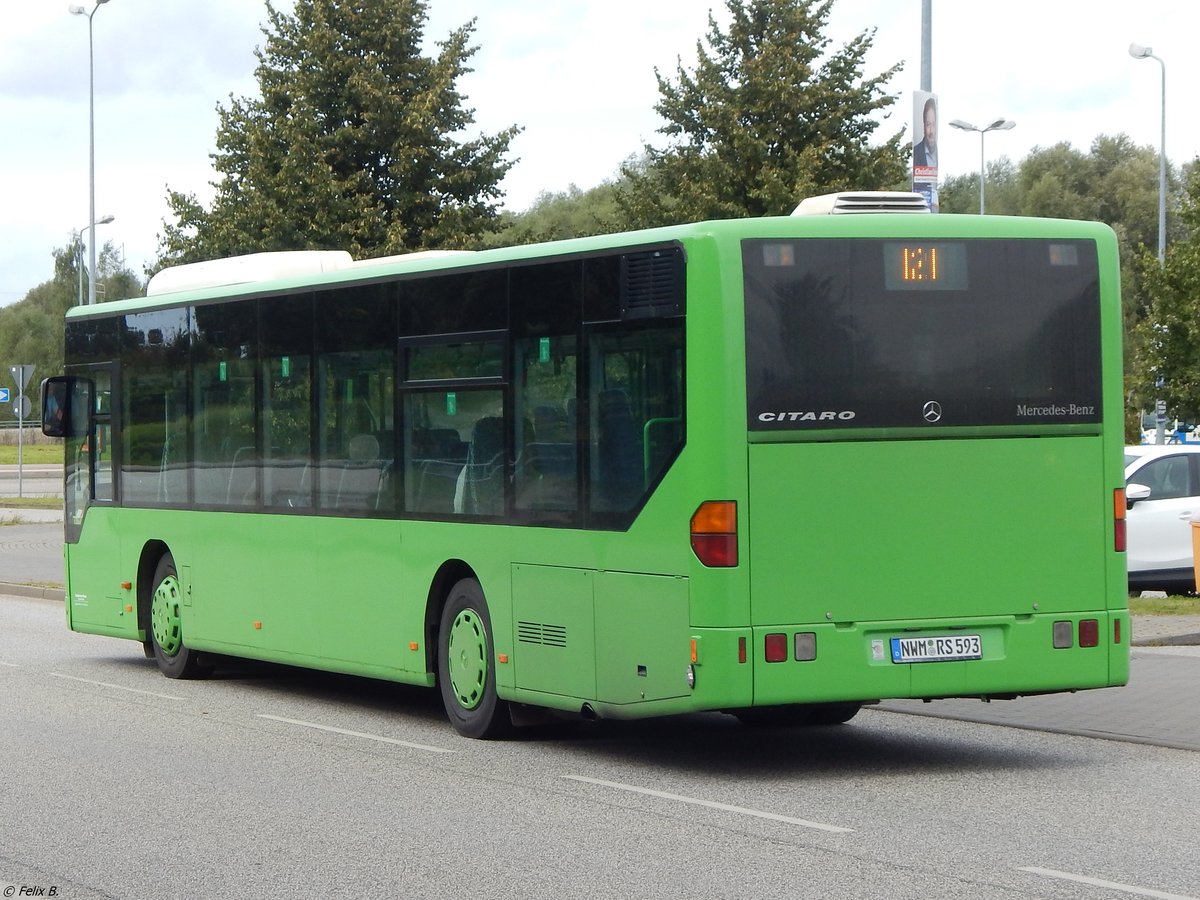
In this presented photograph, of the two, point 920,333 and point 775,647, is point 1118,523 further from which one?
point 775,647

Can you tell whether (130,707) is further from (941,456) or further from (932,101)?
(932,101)

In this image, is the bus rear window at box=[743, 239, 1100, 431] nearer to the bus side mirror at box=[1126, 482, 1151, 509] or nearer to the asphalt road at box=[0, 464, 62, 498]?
the bus side mirror at box=[1126, 482, 1151, 509]

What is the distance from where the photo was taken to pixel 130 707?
44.1 feet

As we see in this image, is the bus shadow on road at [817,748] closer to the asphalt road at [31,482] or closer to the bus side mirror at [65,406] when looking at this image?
the bus side mirror at [65,406]

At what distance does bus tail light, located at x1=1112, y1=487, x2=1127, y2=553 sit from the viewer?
10.4m

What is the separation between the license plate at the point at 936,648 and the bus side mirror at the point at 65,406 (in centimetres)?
903

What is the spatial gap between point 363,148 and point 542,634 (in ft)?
87.1

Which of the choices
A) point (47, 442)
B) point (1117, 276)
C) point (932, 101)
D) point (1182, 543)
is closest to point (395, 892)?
point (1117, 276)

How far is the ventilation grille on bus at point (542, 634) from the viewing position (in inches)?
417

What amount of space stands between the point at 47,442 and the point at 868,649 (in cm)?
10302

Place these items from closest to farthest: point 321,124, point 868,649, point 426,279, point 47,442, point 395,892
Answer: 1. point 395,892
2. point 868,649
3. point 426,279
4. point 321,124
5. point 47,442

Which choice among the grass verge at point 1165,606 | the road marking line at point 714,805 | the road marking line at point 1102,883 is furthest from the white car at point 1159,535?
the road marking line at point 1102,883

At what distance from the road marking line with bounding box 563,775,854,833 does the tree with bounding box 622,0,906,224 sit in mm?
23457

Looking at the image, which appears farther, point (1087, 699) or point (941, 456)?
point (1087, 699)
